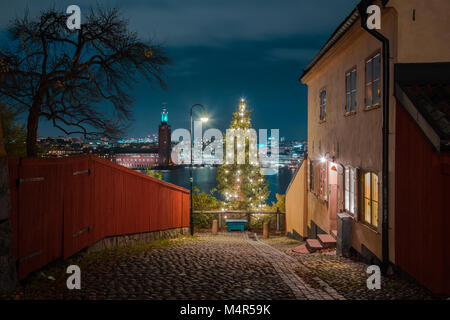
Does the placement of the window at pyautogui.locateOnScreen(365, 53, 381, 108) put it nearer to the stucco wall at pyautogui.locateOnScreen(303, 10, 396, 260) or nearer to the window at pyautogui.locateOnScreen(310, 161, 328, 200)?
the stucco wall at pyautogui.locateOnScreen(303, 10, 396, 260)

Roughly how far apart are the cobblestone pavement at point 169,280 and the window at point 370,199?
2.09m

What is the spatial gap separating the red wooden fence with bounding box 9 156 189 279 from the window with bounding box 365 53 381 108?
6605 mm

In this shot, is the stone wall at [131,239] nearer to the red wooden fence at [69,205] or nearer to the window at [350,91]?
the red wooden fence at [69,205]

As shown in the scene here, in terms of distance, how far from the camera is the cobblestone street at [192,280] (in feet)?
17.9

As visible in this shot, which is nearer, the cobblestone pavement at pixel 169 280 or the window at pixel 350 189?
the cobblestone pavement at pixel 169 280

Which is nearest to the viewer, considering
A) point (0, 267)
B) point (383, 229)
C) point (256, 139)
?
point (0, 267)

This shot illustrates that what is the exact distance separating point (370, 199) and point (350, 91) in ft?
10.9

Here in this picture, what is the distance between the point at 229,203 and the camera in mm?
31266

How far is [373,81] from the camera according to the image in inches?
339

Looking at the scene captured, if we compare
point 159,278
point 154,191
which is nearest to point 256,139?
point 154,191

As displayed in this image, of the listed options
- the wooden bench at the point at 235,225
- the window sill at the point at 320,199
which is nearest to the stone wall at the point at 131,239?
the window sill at the point at 320,199

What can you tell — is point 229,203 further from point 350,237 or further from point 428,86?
point 428,86

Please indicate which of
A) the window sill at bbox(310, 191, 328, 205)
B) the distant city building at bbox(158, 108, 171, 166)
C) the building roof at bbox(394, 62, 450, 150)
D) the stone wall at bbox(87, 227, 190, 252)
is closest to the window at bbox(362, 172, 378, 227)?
the building roof at bbox(394, 62, 450, 150)

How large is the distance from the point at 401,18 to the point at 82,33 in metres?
9.32
